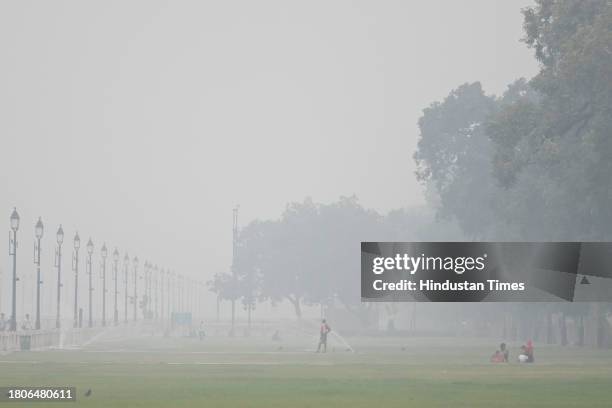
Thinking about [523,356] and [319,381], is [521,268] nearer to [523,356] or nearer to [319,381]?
[523,356]

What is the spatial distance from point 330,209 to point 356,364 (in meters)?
134

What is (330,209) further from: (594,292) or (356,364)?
(356,364)

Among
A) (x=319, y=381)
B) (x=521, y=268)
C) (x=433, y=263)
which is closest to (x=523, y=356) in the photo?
(x=433, y=263)

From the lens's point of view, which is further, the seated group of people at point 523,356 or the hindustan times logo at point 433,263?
the hindustan times logo at point 433,263

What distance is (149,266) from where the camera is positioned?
185 m

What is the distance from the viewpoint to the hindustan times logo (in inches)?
2872

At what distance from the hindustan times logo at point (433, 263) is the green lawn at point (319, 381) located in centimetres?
509

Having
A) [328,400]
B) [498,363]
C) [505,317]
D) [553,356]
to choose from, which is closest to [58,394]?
[328,400]

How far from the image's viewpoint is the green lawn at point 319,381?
123ft

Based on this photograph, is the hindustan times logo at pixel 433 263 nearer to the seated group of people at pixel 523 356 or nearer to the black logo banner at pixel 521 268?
the black logo banner at pixel 521 268

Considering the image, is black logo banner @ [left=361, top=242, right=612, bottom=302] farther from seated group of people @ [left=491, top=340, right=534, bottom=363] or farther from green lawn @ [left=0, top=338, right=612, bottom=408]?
green lawn @ [left=0, top=338, right=612, bottom=408]

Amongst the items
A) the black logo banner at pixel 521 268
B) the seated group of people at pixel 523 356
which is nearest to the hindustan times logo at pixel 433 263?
the black logo banner at pixel 521 268

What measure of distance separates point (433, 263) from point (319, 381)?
29.6 metres

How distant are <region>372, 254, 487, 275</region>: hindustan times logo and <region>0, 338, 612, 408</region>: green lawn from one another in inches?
200
